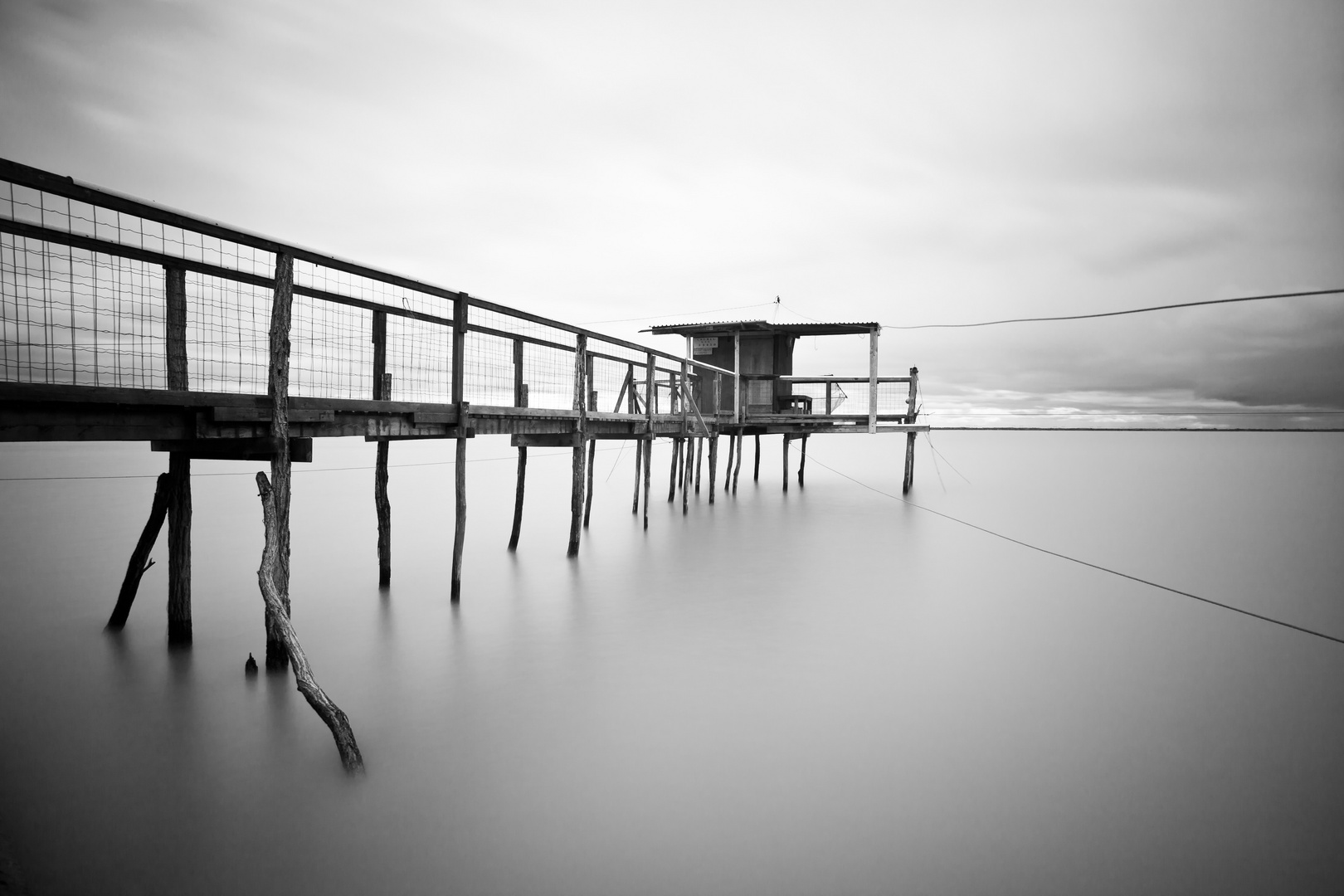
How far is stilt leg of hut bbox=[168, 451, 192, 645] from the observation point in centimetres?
597

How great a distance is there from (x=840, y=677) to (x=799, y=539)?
8126 mm

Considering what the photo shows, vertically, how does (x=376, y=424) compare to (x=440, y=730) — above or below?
above

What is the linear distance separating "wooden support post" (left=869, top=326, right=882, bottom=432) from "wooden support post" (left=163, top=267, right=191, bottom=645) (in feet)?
53.0

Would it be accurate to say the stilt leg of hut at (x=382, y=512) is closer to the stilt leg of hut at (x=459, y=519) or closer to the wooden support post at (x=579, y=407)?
the stilt leg of hut at (x=459, y=519)

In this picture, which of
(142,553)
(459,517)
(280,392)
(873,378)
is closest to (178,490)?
(142,553)

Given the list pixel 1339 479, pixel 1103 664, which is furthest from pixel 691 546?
pixel 1339 479

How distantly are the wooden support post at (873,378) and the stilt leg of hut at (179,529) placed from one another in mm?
16162

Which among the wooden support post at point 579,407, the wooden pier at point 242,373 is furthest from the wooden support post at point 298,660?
the wooden support post at point 579,407

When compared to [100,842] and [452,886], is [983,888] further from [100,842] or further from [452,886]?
[100,842]

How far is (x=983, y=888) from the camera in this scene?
349cm

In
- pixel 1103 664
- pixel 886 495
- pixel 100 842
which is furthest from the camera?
pixel 886 495

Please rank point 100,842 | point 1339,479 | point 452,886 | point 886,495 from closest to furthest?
point 452,886
point 100,842
point 886,495
point 1339,479

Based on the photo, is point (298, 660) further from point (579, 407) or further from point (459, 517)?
point (579, 407)

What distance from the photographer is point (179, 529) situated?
6.04 m
